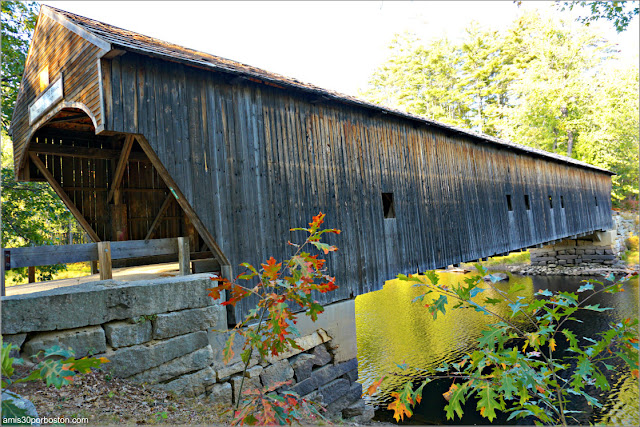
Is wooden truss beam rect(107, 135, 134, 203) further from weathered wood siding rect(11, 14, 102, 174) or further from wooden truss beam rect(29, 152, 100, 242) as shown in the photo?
weathered wood siding rect(11, 14, 102, 174)

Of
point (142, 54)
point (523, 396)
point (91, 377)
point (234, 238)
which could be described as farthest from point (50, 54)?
point (523, 396)

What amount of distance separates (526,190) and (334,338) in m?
9.35

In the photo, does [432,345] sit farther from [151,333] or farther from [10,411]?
[10,411]

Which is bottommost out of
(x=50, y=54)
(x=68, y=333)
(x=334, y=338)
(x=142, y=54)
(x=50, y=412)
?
(x=334, y=338)

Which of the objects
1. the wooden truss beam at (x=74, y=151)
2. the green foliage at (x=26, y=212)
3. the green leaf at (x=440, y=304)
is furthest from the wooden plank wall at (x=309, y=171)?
the green foliage at (x=26, y=212)

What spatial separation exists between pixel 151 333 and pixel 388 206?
4752 millimetres

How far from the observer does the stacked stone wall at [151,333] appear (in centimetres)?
307

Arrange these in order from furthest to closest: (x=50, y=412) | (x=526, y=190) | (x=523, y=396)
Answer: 1. (x=526, y=190)
2. (x=50, y=412)
3. (x=523, y=396)

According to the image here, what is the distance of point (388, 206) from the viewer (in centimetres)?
734

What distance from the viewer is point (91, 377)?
127 inches

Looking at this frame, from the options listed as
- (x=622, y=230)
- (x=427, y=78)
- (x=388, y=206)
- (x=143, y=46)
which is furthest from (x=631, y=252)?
(x=143, y=46)

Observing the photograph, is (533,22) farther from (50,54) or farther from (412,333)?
(50,54)

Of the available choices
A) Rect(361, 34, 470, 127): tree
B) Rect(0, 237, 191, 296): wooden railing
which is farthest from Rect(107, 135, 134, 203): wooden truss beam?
Rect(361, 34, 470, 127): tree

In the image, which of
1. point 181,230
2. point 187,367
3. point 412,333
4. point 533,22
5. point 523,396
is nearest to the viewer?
point 523,396
